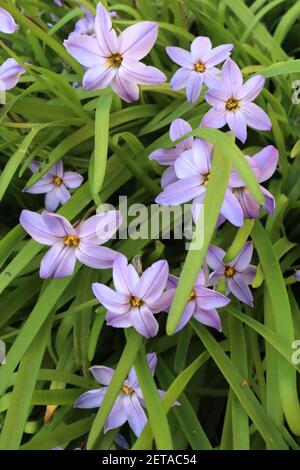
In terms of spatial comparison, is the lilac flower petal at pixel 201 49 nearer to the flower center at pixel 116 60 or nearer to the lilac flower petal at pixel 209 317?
the flower center at pixel 116 60

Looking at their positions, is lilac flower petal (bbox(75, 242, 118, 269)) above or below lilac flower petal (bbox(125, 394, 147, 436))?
above

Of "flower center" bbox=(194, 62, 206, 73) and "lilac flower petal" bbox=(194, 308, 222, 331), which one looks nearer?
"lilac flower petal" bbox=(194, 308, 222, 331)

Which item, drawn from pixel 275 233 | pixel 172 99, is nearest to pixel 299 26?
pixel 172 99

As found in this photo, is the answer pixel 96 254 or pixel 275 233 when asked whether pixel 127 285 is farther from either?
pixel 275 233

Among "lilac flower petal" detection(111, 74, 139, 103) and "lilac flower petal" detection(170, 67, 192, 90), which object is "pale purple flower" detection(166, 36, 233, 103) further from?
"lilac flower petal" detection(111, 74, 139, 103)

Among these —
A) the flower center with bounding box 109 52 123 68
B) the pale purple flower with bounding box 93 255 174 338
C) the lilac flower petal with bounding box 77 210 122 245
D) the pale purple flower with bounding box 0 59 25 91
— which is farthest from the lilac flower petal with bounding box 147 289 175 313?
the pale purple flower with bounding box 0 59 25 91

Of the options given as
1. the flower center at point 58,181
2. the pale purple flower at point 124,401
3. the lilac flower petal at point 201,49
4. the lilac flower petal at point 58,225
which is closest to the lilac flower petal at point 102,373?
the pale purple flower at point 124,401
